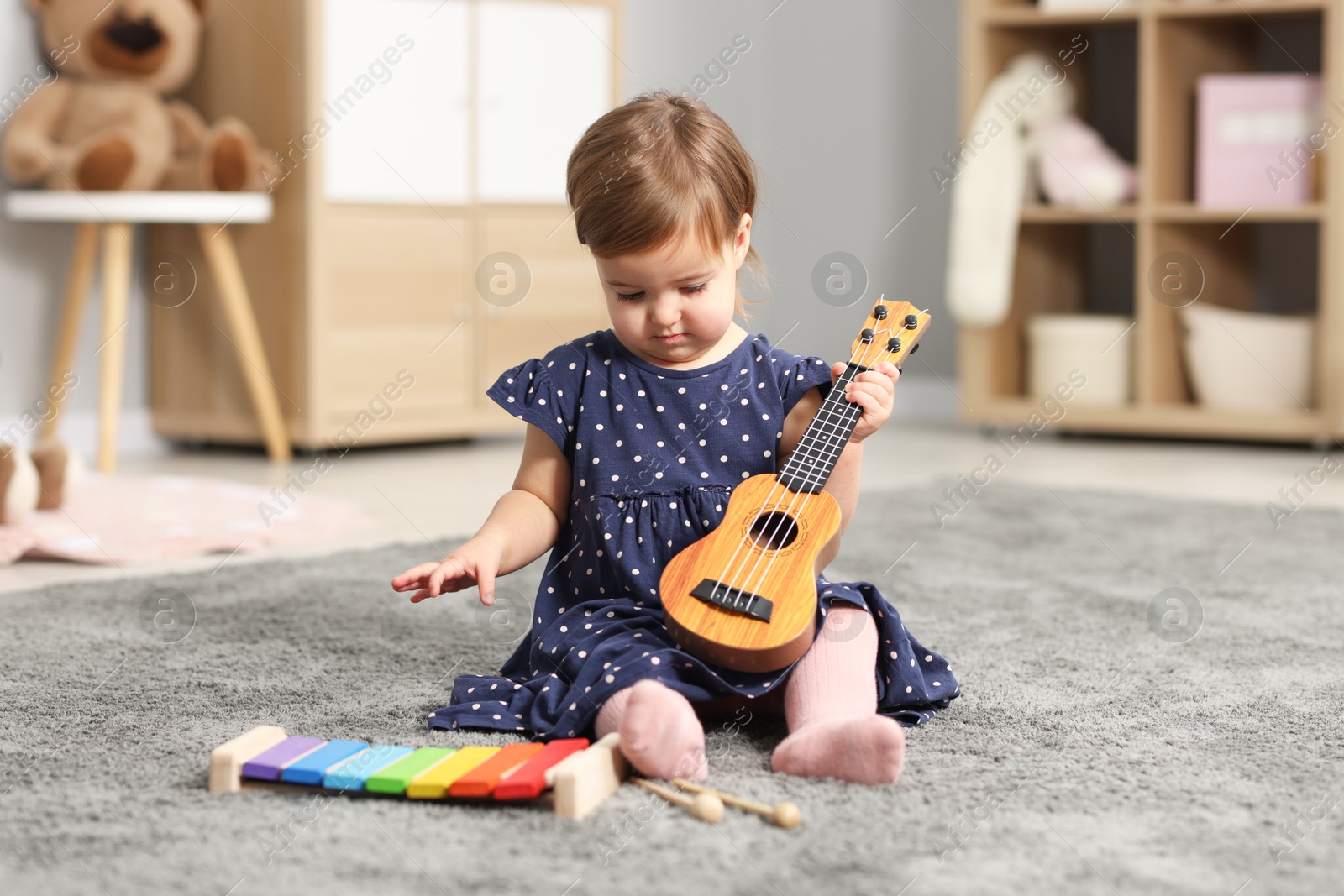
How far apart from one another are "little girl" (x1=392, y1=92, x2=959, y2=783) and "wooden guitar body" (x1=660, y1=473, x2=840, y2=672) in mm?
31

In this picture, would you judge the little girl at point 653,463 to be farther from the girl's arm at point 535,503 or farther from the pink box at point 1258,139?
the pink box at point 1258,139

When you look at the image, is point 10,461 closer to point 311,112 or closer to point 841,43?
point 311,112

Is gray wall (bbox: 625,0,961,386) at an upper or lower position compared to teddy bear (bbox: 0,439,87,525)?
upper

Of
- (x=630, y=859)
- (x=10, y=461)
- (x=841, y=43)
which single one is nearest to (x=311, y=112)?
(x=10, y=461)

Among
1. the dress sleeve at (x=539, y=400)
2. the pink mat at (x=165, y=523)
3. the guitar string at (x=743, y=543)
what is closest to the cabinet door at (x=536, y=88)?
the pink mat at (x=165, y=523)

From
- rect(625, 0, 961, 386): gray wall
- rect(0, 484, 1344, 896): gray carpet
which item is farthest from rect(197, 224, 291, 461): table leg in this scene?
rect(625, 0, 961, 386): gray wall

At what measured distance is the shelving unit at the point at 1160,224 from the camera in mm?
2588

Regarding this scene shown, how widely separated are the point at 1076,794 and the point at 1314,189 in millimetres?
2083

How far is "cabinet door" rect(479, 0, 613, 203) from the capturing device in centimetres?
264

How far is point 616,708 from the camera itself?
3.06 feet

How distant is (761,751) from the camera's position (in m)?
0.95

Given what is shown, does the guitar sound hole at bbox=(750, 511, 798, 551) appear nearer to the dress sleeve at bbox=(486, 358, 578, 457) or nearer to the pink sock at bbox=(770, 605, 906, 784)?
the pink sock at bbox=(770, 605, 906, 784)

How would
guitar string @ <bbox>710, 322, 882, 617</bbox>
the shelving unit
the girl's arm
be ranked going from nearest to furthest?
guitar string @ <bbox>710, 322, 882, 617</bbox>
the girl's arm
the shelving unit

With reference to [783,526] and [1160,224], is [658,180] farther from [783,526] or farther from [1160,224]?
[1160,224]
